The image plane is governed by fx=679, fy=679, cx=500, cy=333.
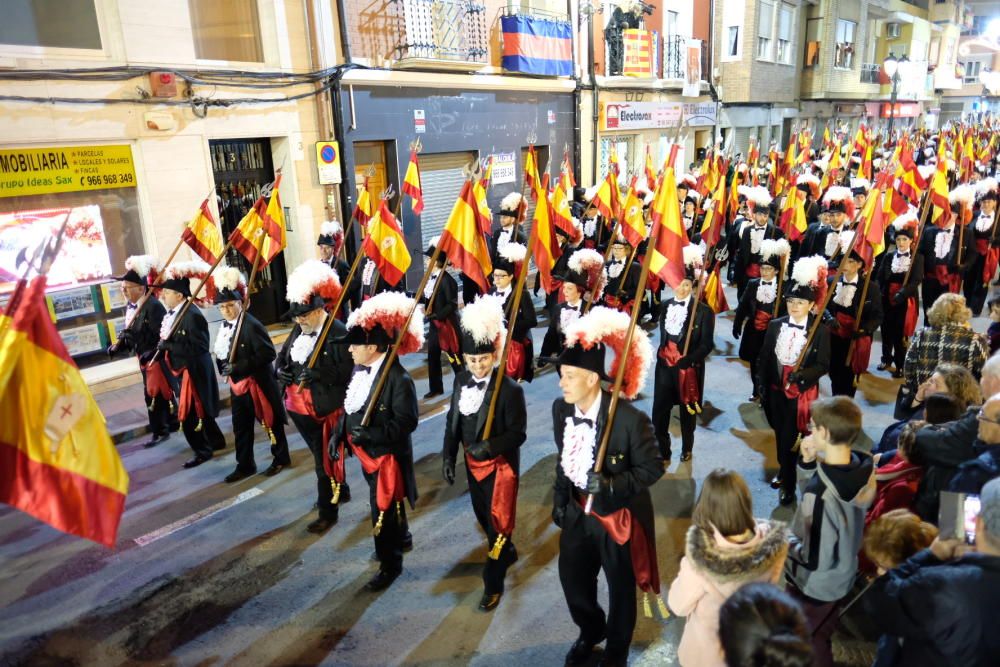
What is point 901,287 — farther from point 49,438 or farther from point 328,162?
point 328,162

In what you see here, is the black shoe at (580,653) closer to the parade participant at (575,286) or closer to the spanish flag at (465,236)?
the spanish flag at (465,236)

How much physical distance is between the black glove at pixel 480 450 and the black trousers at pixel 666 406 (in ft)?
8.75

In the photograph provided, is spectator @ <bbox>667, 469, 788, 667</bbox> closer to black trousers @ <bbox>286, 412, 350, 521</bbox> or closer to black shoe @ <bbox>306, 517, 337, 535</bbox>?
black trousers @ <bbox>286, 412, 350, 521</bbox>

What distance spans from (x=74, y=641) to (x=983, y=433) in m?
5.76

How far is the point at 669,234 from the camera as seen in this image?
4707 millimetres

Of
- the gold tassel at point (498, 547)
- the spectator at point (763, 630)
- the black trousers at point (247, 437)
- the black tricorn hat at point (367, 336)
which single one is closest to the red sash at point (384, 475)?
the black tricorn hat at point (367, 336)

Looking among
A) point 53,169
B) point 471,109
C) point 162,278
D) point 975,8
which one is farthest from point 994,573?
point 975,8

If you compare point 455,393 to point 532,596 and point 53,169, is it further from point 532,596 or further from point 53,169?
point 53,169

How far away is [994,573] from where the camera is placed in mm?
2508

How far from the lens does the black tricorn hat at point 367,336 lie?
4863mm

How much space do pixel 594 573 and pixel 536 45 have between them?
1458cm

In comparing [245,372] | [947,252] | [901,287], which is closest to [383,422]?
[245,372]

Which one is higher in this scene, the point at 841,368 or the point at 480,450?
the point at 480,450

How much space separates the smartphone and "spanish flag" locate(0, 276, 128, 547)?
11.3 feet
